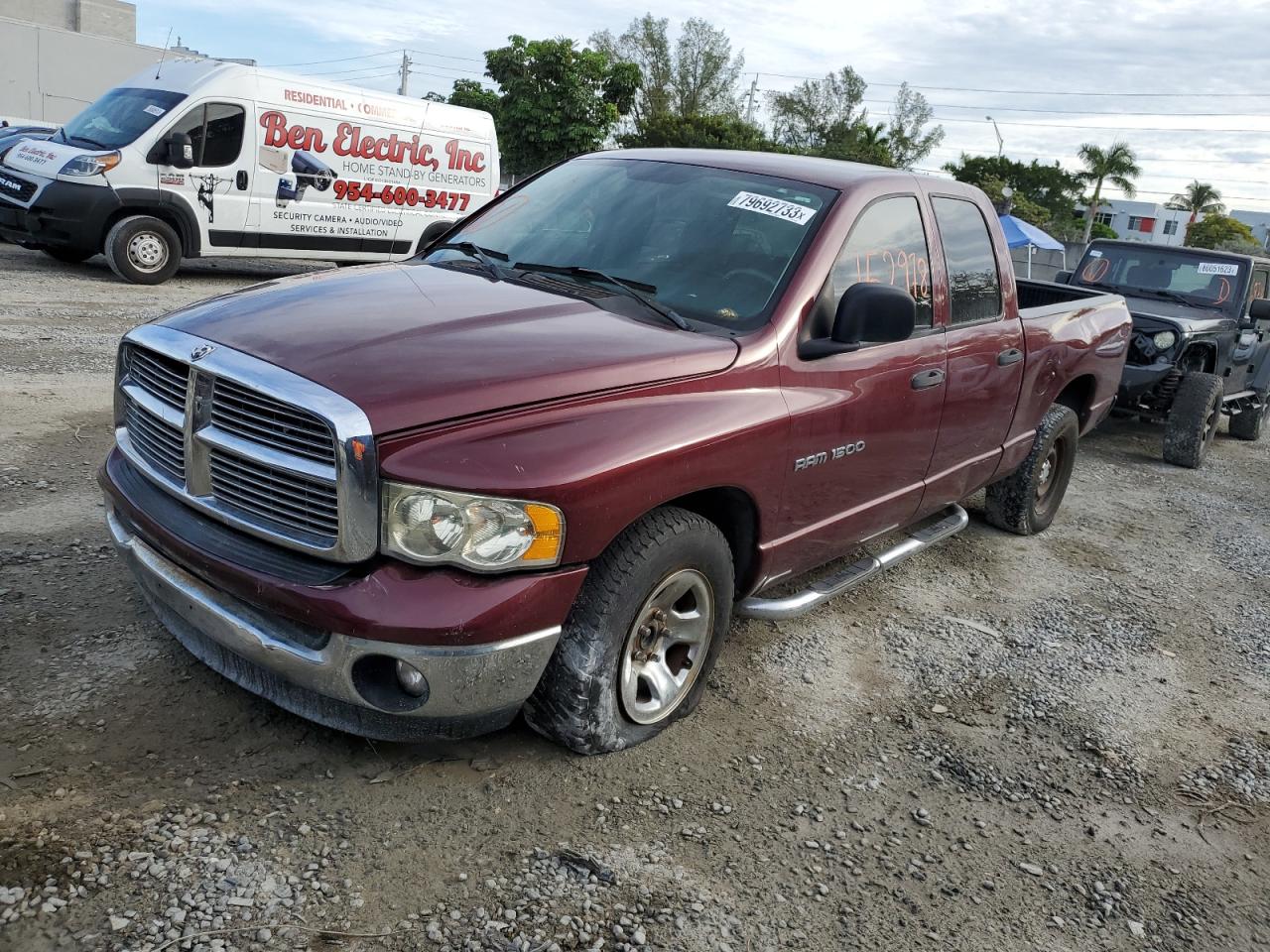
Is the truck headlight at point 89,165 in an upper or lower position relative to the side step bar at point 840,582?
upper

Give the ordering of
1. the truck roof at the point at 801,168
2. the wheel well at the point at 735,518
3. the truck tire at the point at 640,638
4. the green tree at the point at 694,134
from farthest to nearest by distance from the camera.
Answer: the green tree at the point at 694,134, the truck roof at the point at 801,168, the wheel well at the point at 735,518, the truck tire at the point at 640,638

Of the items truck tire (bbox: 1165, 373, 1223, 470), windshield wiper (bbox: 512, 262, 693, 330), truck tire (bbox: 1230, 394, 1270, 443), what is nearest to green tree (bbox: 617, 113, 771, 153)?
truck tire (bbox: 1230, 394, 1270, 443)

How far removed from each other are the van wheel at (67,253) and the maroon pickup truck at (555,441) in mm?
8857

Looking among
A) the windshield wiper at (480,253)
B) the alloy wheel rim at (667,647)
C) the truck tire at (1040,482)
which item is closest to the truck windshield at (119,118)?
the windshield wiper at (480,253)

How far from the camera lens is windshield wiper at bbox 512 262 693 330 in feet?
10.9

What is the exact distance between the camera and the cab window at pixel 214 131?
11.4 meters

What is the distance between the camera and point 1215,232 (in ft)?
214

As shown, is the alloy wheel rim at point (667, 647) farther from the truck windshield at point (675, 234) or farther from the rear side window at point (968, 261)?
the rear side window at point (968, 261)

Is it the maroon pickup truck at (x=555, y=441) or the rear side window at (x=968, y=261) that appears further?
the rear side window at (x=968, y=261)

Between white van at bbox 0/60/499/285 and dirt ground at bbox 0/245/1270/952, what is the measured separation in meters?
7.56

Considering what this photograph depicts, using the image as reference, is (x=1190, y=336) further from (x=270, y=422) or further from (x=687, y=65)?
(x=687, y=65)

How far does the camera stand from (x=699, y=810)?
9.70ft

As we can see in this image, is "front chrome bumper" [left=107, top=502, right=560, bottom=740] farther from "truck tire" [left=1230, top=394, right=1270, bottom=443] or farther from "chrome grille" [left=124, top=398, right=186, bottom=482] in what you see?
"truck tire" [left=1230, top=394, right=1270, bottom=443]

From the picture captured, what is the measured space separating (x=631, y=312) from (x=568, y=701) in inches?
49.9
